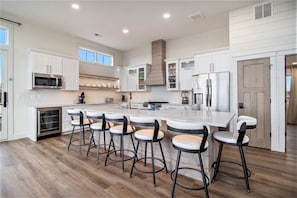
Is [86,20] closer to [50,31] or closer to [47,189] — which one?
[50,31]

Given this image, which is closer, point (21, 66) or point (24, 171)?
point (24, 171)

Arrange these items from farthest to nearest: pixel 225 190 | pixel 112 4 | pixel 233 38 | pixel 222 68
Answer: pixel 222 68
pixel 233 38
pixel 112 4
pixel 225 190

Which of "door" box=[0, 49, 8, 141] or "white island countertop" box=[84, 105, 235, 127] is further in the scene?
"door" box=[0, 49, 8, 141]

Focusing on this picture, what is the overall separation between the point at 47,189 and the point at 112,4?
3.71 metres

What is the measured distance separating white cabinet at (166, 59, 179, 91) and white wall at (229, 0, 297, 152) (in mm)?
2171

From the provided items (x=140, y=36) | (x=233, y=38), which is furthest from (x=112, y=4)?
(x=233, y=38)

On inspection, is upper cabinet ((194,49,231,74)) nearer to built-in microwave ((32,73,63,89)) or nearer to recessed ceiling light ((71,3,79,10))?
recessed ceiling light ((71,3,79,10))

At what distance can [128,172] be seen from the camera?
7.41 ft

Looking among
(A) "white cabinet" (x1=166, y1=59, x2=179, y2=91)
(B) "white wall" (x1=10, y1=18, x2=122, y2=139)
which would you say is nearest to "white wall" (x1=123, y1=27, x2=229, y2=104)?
(A) "white cabinet" (x1=166, y1=59, x2=179, y2=91)

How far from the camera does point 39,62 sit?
414 centimetres

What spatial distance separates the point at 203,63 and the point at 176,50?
5.32 ft

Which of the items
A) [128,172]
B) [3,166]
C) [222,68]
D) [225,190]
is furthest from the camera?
[222,68]

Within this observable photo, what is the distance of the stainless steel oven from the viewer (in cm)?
392

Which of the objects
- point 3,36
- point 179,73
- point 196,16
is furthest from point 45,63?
point 196,16
